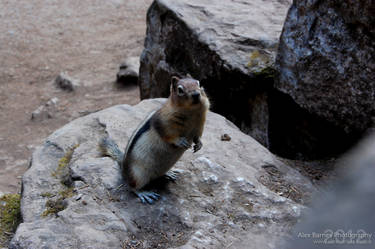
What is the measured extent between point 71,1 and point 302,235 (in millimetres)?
14955

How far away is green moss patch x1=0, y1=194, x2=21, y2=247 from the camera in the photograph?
4.45 meters

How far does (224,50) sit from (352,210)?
5.67 metres

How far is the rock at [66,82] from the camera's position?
1074 centimetres

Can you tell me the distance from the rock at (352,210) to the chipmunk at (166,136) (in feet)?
9.17

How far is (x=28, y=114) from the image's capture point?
390 inches

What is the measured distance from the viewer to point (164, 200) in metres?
4.29

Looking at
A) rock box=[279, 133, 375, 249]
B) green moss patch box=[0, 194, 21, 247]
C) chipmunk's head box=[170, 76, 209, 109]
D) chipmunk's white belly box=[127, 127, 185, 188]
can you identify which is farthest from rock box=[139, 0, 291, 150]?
rock box=[279, 133, 375, 249]

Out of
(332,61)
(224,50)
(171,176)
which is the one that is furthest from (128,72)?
(171,176)

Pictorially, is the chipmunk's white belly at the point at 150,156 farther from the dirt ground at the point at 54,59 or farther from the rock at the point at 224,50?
the dirt ground at the point at 54,59

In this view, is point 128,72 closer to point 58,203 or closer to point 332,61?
point 332,61

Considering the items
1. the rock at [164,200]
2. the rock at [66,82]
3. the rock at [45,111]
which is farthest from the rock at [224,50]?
the rock at [66,82]

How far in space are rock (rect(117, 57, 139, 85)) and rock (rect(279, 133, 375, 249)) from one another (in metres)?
9.62

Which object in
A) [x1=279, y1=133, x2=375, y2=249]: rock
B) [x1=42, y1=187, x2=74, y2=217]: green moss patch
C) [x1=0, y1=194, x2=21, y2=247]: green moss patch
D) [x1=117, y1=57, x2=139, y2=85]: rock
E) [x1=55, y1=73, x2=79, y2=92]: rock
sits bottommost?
[x1=55, y1=73, x2=79, y2=92]: rock

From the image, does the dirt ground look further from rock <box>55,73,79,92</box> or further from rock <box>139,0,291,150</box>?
rock <box>139,0,291,150</box>
